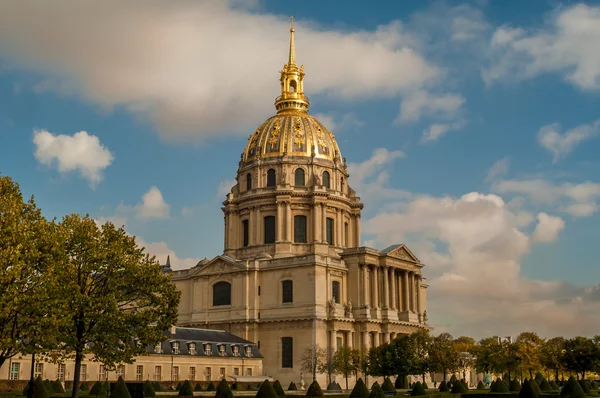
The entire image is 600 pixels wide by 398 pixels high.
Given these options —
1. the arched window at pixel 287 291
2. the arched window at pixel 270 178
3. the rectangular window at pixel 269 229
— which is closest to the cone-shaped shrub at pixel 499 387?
the arched window at pixel 287 291

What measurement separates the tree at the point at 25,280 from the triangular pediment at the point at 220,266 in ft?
179

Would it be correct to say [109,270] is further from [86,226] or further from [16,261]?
[16,261]

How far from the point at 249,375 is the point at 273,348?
563 centimetres

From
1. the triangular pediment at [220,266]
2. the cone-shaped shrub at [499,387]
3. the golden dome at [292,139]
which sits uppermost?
the golden dome at [292,139]

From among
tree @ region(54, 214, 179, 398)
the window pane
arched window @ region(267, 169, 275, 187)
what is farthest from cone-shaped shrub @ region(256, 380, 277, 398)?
arched window @ region(267, 169, 275, 187)

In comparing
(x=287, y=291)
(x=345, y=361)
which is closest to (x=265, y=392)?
(x=345, y=361)

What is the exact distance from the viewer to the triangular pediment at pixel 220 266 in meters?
93.8

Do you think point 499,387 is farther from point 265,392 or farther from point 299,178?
point 299,178

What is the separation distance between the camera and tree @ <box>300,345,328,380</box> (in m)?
83.9

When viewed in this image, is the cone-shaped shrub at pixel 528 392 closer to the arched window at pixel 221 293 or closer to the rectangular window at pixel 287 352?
the rectangular window at pixel 287 352

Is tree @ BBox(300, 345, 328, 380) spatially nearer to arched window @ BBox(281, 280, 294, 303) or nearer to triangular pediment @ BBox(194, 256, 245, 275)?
arched window @ BBox(281, 280, 294, 303)

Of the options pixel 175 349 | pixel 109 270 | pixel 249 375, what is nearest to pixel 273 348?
pixel 249 375

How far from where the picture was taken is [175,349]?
250ft

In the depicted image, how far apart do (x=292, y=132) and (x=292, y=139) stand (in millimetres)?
1127
